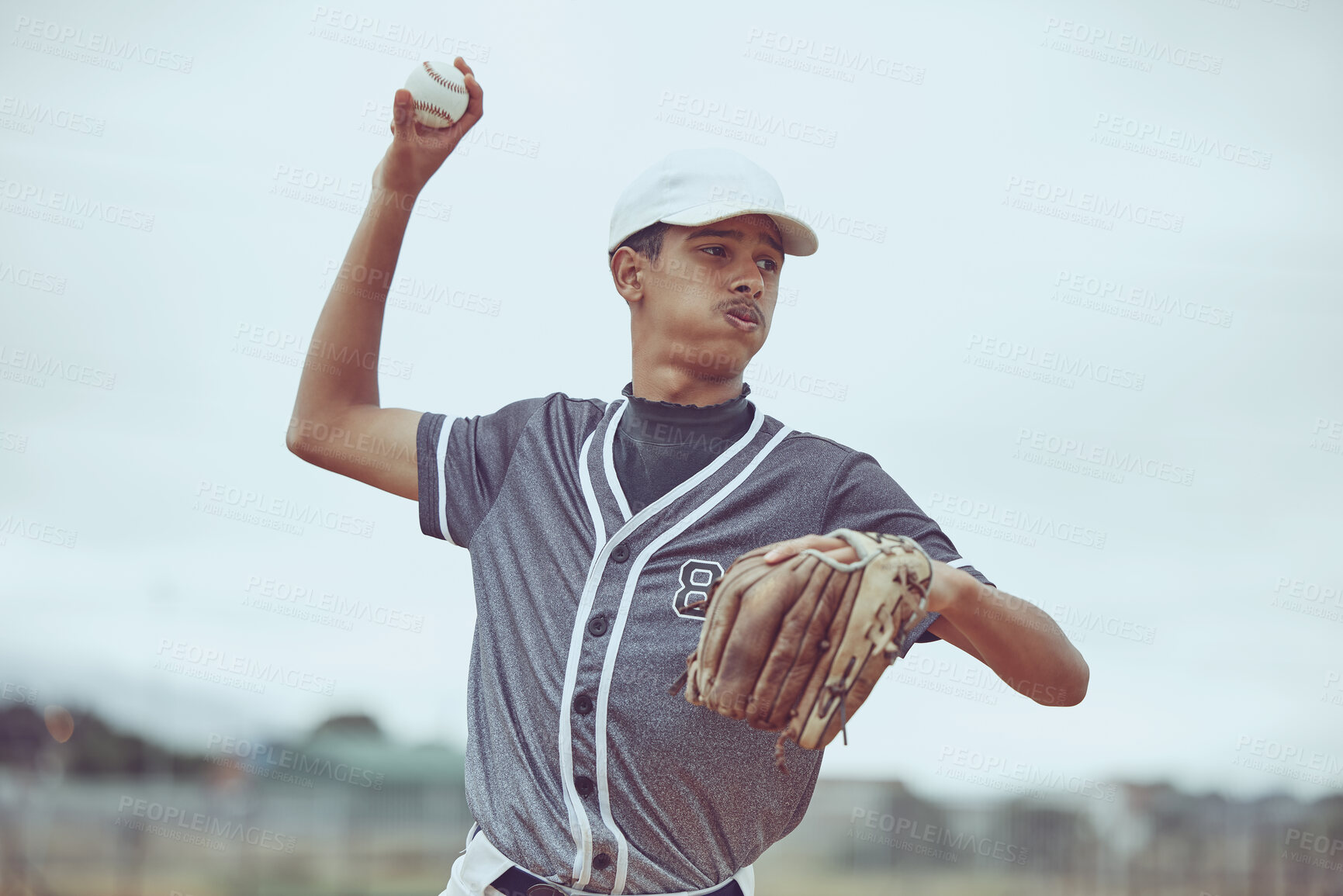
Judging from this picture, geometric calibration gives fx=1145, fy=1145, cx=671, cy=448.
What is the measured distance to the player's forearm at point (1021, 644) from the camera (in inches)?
73.0

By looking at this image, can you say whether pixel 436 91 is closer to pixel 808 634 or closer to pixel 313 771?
pixel 808 634

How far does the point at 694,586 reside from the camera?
200 cm

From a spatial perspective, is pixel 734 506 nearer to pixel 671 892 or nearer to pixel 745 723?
pixel 745 723

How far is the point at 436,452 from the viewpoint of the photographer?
7.51 ft

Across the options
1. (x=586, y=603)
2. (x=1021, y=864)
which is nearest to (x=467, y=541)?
(x=586, y=603)

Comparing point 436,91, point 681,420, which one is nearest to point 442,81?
point 436,91

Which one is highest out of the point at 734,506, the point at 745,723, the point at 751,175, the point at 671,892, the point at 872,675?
the point at 751,175

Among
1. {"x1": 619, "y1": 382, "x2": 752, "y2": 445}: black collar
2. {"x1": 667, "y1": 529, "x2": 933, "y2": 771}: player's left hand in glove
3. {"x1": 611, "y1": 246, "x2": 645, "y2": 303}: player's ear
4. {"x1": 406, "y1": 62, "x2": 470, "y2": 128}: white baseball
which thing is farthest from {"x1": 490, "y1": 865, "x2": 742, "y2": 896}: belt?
{"x1": 406, "y1": 62, "x2": 470, "y2": 128}: white baseball

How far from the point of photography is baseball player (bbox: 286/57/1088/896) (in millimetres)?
1918

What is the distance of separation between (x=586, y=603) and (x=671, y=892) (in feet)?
1.67

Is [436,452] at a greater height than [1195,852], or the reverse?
[436,452]

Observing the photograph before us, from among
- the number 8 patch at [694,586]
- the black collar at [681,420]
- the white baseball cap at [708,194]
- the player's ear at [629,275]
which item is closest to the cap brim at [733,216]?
the white baseball cap at [708,194]

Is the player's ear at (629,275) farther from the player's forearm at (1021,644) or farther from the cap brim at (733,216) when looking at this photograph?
the player's forearm at (1021,644)

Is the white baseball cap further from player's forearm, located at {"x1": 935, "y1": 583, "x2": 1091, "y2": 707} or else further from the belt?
the belt
